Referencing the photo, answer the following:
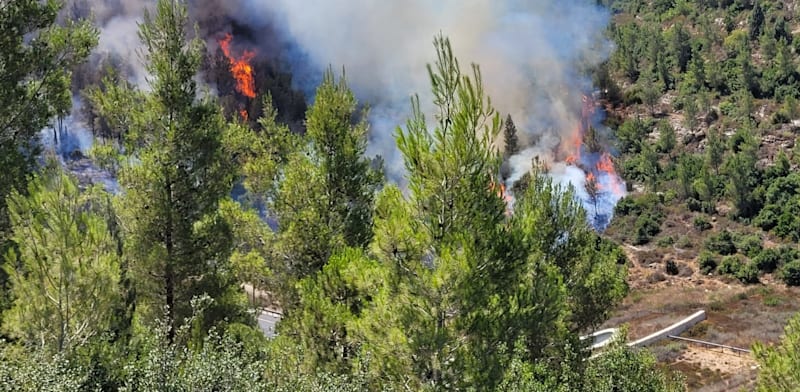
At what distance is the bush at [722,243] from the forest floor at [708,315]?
319 cm

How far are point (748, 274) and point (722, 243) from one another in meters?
7.16

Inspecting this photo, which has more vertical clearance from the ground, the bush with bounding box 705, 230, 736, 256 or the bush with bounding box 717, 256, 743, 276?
the bush with bounding box 705, 230, 736, 256

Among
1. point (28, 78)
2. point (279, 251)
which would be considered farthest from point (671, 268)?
point (28, 78)

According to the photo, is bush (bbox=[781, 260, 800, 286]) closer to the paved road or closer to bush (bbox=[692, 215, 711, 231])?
bush (bbox=[692, 215, 711, 231])

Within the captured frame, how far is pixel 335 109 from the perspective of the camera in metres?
16.4

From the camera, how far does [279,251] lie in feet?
54.1

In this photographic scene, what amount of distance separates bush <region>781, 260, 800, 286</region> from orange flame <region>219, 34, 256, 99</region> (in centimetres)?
5735

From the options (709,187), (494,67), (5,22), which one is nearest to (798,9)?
(709,187)

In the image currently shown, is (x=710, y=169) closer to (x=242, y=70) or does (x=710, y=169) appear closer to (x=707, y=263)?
(x=707, y=263)

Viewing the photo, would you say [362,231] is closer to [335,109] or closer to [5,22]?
[335,109]

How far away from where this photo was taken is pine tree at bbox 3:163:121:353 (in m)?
11.6

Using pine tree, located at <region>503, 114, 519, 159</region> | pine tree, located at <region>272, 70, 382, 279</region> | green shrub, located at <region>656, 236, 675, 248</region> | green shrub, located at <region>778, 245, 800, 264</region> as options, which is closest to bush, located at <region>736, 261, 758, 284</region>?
green shrub, located at <region>778, 245, 800, 264</region>

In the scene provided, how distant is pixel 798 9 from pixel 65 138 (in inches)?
4374

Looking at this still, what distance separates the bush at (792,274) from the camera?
2067 inches
